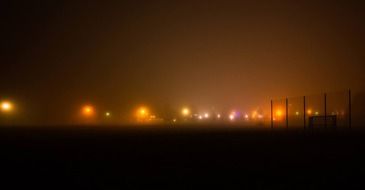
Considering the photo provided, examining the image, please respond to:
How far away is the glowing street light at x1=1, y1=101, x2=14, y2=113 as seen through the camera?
58.2 meters

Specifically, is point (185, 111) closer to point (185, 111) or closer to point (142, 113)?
point (185, 111)

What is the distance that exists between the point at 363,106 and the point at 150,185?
61.6 meters

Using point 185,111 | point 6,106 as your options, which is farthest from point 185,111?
point 6,106

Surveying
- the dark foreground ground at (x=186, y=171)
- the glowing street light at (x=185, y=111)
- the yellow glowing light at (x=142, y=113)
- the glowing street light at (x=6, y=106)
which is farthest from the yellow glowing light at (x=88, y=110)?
the dark foreground ground at (x=186, y=171)

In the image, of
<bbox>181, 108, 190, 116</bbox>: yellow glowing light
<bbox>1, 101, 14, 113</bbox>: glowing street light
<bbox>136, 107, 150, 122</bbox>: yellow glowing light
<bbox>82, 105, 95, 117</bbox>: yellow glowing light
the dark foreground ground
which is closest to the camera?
the dark foreground ground

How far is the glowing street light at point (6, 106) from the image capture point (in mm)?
58247

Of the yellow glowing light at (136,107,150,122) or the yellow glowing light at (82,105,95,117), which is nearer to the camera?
the yellow glowing light at (82,105,95,117)

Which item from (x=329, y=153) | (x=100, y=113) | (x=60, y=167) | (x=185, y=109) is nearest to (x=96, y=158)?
(x=60, y=167)

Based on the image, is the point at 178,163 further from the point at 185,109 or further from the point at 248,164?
the point at 185,109

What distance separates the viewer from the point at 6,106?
2327 inches

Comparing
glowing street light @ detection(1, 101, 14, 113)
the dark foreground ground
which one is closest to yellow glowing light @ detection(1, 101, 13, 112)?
glowing street light @ detection(1, 101, 14, 113)

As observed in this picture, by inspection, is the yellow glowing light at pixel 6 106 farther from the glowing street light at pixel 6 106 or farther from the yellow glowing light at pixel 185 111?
the yellow glowing light at pixel 185 111

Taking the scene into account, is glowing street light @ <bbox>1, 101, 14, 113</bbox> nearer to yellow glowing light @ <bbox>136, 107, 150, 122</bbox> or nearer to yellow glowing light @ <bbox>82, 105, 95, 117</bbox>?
yellow glowing light @ <bbox>82, 105, 95, 117</bbox>

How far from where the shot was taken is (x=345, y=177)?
7.48 meters
